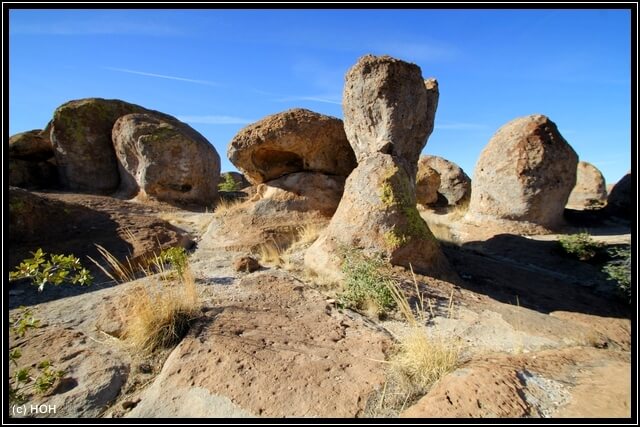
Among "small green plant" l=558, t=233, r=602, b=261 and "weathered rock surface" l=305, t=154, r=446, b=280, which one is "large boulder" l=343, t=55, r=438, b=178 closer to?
"weathered rock surface" l=305, t=154, r=446, b=280

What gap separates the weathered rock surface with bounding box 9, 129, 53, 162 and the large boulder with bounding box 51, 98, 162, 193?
1.56 m

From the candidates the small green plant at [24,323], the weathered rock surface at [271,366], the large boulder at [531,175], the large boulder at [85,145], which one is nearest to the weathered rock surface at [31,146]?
the large boulder at [85,145]

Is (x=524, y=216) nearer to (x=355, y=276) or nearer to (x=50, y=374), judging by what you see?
(x=355, y=276)

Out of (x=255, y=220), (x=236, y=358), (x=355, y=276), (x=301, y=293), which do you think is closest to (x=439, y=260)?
(x=355, y=276)

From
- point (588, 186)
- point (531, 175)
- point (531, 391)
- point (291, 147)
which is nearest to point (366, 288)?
point (531, 391)

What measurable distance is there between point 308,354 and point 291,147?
206 inches

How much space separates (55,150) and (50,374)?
1236 cm

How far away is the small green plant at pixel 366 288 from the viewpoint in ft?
12.0

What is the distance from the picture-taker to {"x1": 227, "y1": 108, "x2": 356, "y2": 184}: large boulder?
707 cm

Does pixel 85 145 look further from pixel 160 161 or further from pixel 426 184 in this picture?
pixel 426 184

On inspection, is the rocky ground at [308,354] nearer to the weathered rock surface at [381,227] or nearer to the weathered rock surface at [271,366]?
the weathered rock surface at [271,366]

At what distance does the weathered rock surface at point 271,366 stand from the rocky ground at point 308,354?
0.01m

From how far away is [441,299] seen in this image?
13.0 ft

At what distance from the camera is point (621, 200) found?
412 inches
